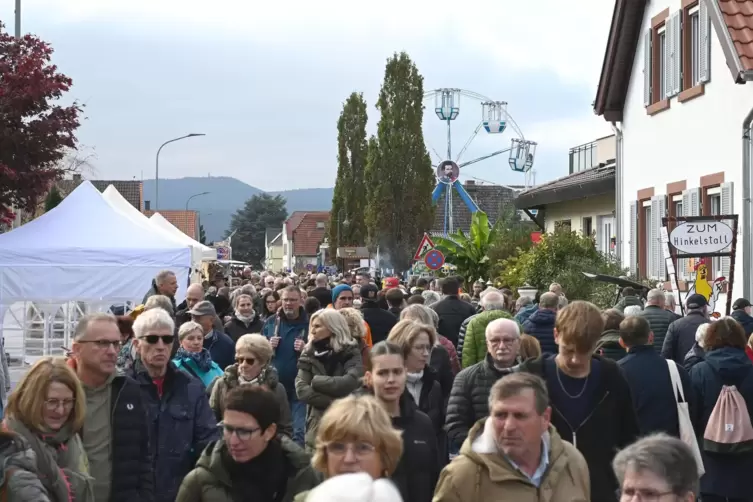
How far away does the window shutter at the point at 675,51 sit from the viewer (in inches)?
855

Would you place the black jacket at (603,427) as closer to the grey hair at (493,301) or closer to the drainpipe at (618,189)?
the grey hair at (493,301)

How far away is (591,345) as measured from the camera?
7.07 m

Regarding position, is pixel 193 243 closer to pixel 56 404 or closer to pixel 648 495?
pixel 56 404

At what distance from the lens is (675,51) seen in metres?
21.9

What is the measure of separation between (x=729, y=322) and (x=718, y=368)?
0.36 metres

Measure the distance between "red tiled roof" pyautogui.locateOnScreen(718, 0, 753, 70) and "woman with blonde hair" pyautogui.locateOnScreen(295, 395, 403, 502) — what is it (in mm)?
13738

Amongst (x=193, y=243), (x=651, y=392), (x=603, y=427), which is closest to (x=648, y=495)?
(x=603, y=427)

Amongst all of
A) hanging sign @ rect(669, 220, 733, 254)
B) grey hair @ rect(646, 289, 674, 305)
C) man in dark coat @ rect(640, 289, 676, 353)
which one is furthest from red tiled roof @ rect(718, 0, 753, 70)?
man in dark coat @ rect(640, 289, 676, 353)

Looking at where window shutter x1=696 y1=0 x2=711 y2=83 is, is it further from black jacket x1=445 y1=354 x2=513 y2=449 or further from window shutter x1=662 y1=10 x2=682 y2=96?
black jacket x1=445 y1=354 x2=513 y2=449

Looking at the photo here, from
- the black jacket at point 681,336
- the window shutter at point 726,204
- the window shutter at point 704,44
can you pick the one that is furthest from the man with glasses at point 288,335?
the window shutter at point 704,44

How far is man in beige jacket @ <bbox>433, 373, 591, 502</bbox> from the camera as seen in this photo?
5.13 m

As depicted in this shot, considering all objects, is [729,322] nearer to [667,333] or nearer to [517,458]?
[667,333]

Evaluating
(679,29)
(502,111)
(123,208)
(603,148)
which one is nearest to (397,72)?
(502,111)

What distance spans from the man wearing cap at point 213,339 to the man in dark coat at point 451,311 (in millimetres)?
3623
